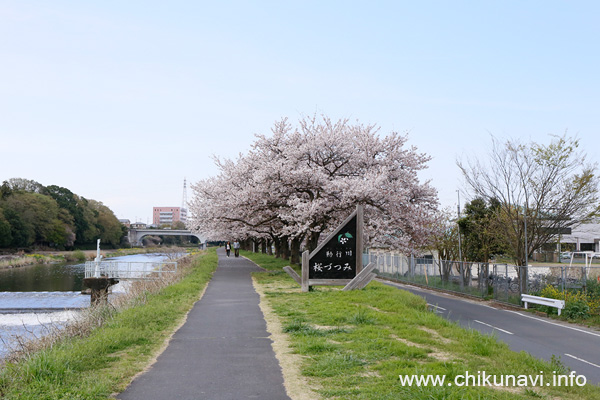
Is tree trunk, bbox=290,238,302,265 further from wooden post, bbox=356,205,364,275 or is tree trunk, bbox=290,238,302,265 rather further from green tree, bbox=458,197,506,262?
wooden post, bbox=356,205,364,275

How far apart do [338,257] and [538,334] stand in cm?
→ 714

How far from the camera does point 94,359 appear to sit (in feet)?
26.1

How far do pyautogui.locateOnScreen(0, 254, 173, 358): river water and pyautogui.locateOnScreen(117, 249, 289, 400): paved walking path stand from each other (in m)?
5.71

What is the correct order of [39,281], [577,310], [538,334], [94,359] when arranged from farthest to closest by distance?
[39,281] → [577,310] → [538,334] → [94,359]

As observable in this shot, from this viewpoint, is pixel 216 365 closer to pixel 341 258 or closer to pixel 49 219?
pixel 341 258

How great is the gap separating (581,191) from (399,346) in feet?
63.9

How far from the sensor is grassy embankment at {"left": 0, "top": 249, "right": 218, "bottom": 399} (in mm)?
6328

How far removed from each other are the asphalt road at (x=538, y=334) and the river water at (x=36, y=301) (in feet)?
41.3

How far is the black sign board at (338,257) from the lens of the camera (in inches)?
768

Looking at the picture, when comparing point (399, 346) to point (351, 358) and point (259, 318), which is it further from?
point (259, 318)

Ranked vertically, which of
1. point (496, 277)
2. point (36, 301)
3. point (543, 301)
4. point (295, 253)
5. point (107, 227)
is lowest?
point (36, 301)

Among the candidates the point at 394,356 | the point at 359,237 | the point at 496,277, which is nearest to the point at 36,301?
the point at 359,237

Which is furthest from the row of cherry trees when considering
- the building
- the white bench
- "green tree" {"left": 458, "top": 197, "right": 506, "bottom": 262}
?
the building

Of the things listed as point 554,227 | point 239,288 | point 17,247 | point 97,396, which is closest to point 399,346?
point 97,396
